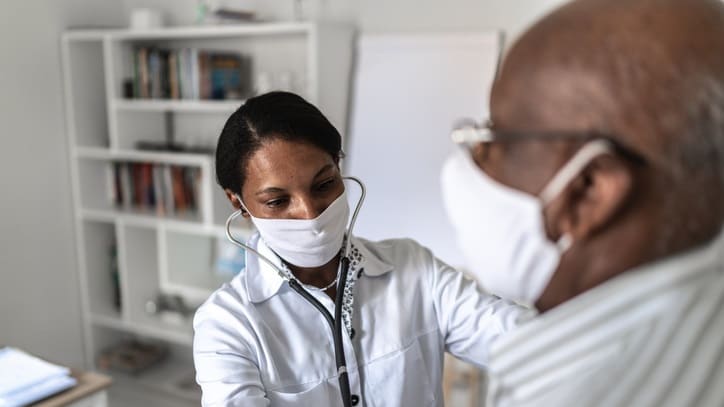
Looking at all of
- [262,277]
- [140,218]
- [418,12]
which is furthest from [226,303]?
[140,218]

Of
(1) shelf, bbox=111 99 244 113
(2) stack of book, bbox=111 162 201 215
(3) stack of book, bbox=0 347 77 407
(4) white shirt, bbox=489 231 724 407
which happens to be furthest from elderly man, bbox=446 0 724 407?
(2) stack of book, bbox=111 162 201 215

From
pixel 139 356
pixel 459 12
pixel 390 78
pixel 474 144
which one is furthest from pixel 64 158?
pixel 474 144

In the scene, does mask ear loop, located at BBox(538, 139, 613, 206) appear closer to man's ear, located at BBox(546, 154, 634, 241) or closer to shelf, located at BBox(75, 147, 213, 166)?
man's ear, located at BBox(546, 154, 634, 241)

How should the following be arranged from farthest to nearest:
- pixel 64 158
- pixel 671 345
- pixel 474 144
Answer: pixel 64 158 < pixel 474 144 < pixel 671 345

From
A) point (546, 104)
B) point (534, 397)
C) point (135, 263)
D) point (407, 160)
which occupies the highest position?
point (546, 104)

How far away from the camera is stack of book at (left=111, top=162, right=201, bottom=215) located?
291cm

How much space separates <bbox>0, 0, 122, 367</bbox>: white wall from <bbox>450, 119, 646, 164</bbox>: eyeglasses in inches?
107

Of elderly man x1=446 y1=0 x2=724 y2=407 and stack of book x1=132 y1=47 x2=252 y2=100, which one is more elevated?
elderly man x1=446 y1=0 x2=724 y2=407

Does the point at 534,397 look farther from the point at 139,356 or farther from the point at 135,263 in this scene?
the point at 139,356

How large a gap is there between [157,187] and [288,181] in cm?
202

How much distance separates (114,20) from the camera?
10.4 ft

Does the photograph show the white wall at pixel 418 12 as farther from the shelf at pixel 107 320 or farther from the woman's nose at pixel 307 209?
the shelf at pixel 107 320

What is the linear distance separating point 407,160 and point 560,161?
1.88 m

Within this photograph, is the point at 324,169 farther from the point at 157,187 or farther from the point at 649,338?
the point at 157,187
